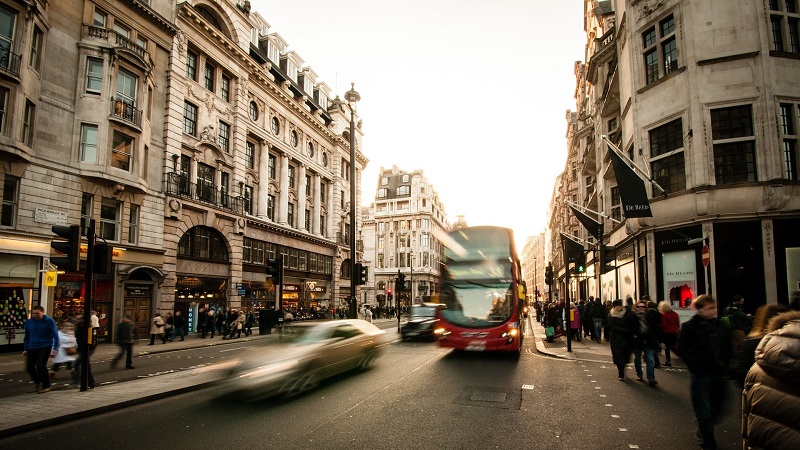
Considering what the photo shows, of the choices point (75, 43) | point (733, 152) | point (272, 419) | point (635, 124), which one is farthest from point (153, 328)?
point (733, 152)

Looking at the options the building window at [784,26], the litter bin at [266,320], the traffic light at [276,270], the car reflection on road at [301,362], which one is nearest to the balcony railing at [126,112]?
the traffic light at [276,270]

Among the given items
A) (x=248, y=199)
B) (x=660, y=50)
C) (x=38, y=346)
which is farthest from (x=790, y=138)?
(x=248, y=199)

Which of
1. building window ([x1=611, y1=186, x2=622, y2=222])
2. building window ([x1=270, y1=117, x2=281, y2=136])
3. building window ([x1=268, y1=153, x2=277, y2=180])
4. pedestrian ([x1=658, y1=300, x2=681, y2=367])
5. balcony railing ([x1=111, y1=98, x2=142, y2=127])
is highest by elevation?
building window ([x1=270, y1=117, x2=281, y2=136])

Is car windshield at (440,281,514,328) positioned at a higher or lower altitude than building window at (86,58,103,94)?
lower

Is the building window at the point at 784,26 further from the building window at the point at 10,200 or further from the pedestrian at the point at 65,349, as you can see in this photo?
the building window at the point at 10,200

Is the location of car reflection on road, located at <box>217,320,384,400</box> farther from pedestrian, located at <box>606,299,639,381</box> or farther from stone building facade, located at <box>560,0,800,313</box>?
stone building facade, located at <box>560,0,800,313</box>

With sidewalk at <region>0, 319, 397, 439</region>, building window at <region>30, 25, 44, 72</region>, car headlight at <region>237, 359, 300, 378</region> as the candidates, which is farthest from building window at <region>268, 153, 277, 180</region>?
car headlight at <region>237, 359, 300, 378</region>

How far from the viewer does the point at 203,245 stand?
28.3 meters

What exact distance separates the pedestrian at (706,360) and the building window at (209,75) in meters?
30.3

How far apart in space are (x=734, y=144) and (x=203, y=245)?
1057 inches

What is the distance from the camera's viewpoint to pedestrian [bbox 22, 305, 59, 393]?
933 cm

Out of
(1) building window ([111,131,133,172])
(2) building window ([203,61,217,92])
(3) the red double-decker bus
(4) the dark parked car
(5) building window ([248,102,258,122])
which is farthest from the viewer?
(5) building window ([248,102,258,122])

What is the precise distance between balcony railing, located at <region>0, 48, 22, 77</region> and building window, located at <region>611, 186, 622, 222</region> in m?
29.0

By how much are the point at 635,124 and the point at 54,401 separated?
21285mm
